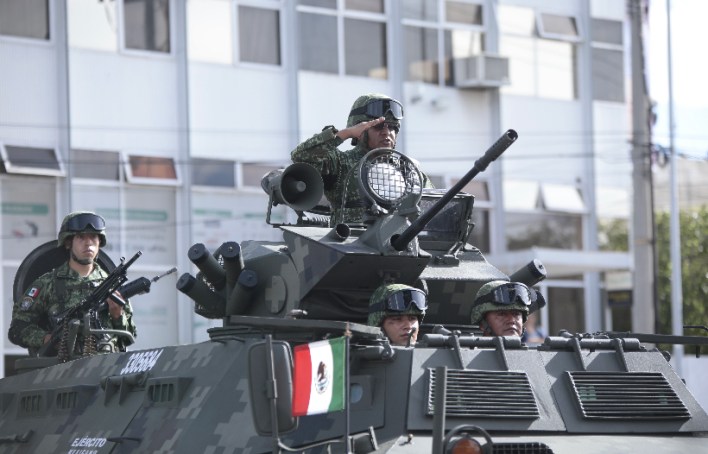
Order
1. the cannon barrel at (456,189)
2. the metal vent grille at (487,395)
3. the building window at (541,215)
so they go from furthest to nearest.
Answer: the building window at (541,215)
the cannon barrel at (456,189)
the metal vent grille at (487,395)

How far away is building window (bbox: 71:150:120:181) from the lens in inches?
1044

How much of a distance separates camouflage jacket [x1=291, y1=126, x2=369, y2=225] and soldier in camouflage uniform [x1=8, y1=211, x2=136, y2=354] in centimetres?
251

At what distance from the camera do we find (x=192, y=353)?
32.4 feet

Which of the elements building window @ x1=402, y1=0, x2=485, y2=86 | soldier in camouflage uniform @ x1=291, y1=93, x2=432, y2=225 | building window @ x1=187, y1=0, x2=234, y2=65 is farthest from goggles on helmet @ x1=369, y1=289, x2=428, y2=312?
building window @ x1=402, y1=0, x2=485, y2=86

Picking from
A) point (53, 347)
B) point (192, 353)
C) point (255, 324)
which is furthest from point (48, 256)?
point (255, 324)

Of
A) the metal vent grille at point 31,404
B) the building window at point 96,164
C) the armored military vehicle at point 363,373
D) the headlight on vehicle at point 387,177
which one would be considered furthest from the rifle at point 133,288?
the building window at point 96,164

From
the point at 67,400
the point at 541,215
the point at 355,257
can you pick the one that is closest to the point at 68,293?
the point at 67,400

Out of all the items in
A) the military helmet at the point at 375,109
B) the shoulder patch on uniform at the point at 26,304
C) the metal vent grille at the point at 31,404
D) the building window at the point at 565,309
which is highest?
the military helmet at the point at 375,109

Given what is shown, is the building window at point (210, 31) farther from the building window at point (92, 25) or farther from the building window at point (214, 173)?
the building window at point (214, 173)

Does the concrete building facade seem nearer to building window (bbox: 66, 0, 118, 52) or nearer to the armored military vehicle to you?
building window (bbox: 66, 0, 118, 52)

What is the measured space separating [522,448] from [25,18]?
19905mm

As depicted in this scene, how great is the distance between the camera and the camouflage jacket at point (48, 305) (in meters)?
12.8

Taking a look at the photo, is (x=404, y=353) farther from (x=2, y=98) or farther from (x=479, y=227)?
(x=479, y=227)

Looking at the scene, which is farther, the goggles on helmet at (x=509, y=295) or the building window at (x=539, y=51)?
the building window at (x=539, y=51)
